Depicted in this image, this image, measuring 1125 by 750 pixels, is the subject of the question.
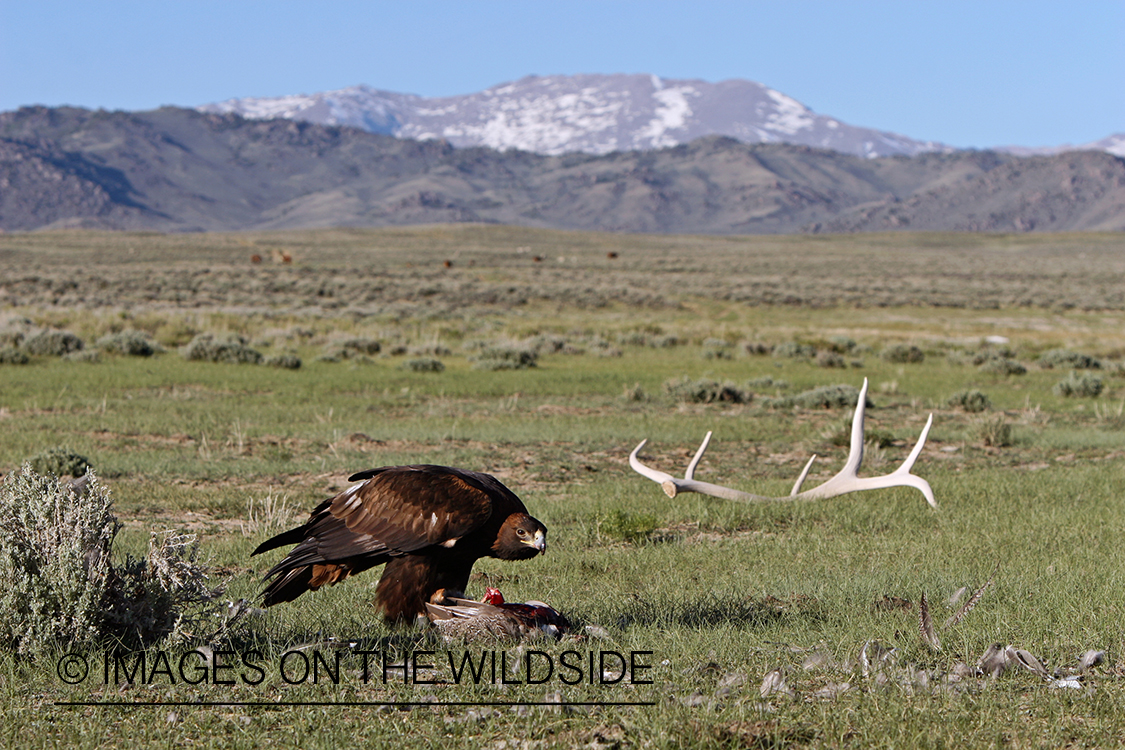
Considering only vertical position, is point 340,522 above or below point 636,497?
above

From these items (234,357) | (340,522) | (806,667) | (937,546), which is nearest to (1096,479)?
(937,546)

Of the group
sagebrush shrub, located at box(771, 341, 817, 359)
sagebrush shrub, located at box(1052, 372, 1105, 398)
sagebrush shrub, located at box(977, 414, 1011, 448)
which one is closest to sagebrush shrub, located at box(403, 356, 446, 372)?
sagebrush shrub, located at box(771, 341, 817, 359)

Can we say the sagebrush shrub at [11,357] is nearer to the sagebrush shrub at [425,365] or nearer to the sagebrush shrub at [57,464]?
the sagebrush shrub at [425,365]

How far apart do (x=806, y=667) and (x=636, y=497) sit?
5874 mm

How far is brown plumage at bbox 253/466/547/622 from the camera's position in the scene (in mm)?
4789

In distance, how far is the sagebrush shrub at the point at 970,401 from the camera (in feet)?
61.8

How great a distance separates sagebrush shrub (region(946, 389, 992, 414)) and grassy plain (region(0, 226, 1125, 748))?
199mm

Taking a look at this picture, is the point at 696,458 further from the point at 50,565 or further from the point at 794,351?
the point at 794,351

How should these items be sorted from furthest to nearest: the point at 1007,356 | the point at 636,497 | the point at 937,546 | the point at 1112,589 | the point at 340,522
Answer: the point at 1007,356
the point at 636,497
the point at 937,546
the point at 1112,589
the point at 340,522

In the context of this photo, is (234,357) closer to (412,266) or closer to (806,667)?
(806,667)

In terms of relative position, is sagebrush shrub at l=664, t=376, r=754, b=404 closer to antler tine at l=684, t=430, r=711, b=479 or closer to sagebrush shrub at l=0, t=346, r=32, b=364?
antler tine at l=684, t=430, r=711, b=479

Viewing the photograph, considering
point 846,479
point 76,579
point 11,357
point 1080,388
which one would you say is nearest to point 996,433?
point 846,479

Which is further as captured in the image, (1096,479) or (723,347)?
(723,347)

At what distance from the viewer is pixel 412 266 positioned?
84000 millimetres
